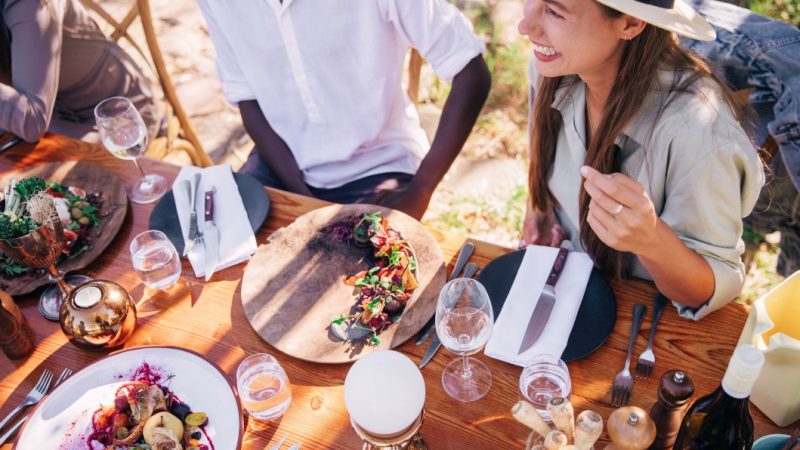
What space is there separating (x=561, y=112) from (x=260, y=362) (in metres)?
1.08

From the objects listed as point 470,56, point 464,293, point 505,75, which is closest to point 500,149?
point 505,75

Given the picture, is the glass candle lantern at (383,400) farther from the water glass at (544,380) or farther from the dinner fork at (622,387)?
the dinner fork at (622,387)

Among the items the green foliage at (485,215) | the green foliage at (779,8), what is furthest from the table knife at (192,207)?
the green foliage at (779,8)

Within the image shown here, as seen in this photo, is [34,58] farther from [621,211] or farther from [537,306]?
[621,211]

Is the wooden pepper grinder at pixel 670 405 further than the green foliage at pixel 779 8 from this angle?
No

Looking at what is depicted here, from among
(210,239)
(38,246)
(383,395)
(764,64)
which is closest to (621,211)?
(383,395)

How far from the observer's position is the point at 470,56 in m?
2.11

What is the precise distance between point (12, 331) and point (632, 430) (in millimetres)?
1341

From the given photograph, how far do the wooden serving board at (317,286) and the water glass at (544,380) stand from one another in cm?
27

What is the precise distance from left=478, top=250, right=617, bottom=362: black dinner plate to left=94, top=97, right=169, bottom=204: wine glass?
3.40 feet

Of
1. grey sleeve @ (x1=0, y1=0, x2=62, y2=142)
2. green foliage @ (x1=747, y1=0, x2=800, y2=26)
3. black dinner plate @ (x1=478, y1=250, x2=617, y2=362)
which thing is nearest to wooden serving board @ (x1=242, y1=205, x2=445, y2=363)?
black dinner plate @ (x1=478, y1=250, x2=617, y2=362)

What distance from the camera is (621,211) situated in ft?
4.09

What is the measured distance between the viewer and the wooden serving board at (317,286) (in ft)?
4.63

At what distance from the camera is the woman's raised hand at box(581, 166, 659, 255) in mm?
1216
